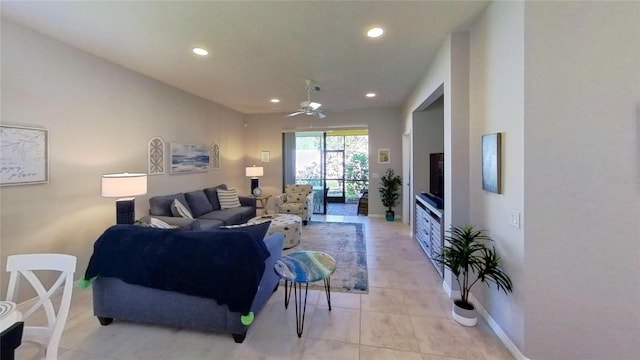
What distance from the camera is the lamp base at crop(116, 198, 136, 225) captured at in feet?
10.2

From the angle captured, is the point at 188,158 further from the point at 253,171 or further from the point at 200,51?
the point at 200,51

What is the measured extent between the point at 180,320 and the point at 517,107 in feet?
10.2

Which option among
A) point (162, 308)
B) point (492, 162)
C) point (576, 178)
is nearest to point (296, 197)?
point (162, 308)

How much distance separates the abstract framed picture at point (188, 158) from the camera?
4688 mm

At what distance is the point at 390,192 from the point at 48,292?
233 inches

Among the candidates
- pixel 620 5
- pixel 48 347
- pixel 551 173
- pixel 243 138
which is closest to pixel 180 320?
pixel 48 347

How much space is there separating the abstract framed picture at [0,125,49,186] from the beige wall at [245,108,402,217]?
15.4 ft

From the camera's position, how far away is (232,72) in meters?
3.85

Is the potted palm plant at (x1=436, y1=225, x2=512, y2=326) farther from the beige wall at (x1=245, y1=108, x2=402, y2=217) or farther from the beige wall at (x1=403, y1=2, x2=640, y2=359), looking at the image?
the beige wall at (x1=245, y1=108, x2=402, y2=217)

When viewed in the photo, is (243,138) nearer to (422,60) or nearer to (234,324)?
(422,60)

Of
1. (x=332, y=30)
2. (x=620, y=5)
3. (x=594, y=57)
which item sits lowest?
(x=594, y=57)

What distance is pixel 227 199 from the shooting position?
17.8ft

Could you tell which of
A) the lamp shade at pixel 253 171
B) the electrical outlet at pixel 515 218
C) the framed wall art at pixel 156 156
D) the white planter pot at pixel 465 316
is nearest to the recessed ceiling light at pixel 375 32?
the electrical outlet at pixel 515 218

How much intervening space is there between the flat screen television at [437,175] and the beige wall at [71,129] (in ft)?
14.8
